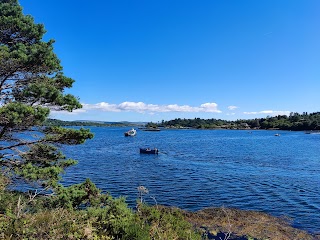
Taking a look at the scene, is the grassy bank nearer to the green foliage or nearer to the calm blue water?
the green foliage

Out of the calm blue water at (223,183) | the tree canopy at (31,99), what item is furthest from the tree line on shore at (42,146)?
the calm blue water at (223,183)

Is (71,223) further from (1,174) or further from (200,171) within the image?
(200,171)

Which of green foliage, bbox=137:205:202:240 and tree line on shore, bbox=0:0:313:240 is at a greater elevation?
tree line on shore, bbox=0:0:313:240

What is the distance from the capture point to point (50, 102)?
1359 centimetres

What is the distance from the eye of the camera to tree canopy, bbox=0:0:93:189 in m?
12.3

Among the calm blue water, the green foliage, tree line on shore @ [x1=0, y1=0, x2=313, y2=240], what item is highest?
tree line on shore @ [x1=0, y1=0, x2=313, y2=240]

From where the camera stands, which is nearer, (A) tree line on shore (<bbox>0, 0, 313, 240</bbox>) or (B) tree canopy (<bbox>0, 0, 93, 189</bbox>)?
(A) tree line on shore (<bbox>0, 0, 313, 240</bbox>)

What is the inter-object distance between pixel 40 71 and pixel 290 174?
110 feet

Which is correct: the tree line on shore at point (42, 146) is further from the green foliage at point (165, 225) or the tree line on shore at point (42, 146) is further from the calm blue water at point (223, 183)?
the calm blue water at point (223, 183)

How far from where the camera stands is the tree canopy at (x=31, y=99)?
12.3m

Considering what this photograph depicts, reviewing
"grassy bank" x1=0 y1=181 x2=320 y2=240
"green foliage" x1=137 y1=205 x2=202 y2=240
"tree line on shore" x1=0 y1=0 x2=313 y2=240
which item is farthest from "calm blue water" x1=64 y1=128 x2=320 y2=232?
"tree line on shore" x1=0 y1=0 x2=313 y2=240

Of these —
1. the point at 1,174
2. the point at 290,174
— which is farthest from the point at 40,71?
the point at 290,174

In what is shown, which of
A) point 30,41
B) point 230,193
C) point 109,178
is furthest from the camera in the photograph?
point 109,178

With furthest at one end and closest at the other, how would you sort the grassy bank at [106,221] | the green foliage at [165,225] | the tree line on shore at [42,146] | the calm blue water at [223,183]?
the calm blue water at [223,183], the green foliage at [165,225], the tree line on shore at [42,146], the grassy bank at [106,221]
